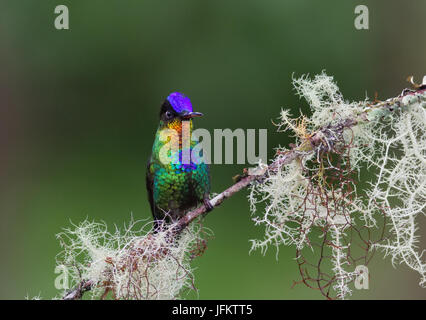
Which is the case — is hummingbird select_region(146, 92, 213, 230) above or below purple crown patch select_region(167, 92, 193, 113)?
below

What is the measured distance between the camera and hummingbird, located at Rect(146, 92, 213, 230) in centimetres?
291

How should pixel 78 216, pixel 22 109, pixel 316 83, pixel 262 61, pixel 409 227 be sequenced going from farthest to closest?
pixel 22 109 → pixel 262 61 → pixel 78 216 → pixel 316 83 → pixel 409 227

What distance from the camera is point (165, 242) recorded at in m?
2.42

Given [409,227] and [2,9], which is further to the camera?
[2,9]

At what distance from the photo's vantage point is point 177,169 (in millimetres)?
3021

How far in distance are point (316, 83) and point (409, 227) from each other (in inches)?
25.8

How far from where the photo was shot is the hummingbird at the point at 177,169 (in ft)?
9.56

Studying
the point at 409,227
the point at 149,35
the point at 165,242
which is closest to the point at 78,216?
the point at 149,35

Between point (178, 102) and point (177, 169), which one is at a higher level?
point (178, 102)

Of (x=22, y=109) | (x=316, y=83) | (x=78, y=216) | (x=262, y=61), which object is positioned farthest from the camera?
(x=22, y=109)

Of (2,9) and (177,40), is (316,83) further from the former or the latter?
(2,9)

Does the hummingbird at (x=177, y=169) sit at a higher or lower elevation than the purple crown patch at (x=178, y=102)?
lower

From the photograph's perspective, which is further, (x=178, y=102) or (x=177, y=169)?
(x=177, y=169)

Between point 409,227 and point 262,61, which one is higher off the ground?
point 262,61
